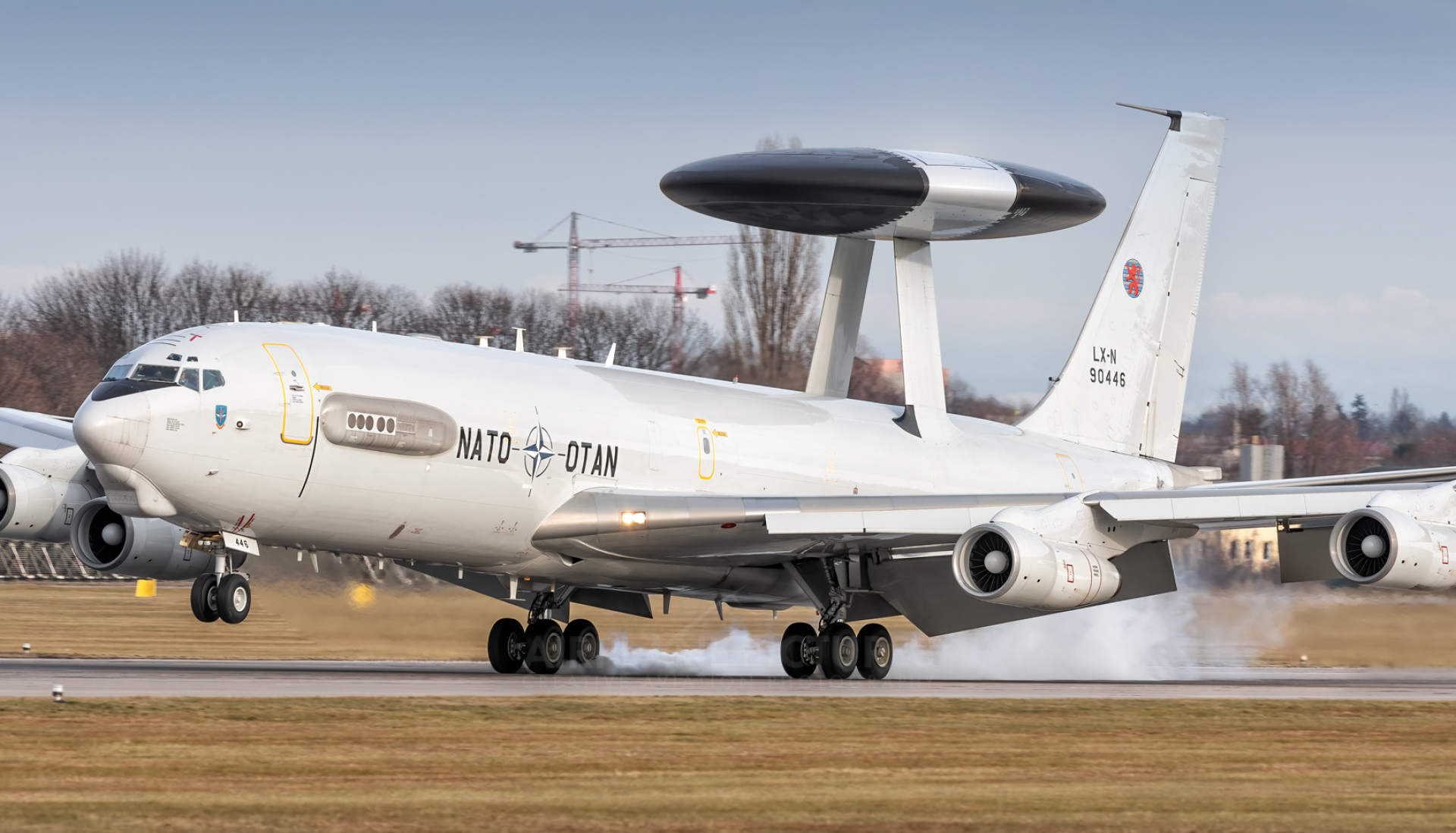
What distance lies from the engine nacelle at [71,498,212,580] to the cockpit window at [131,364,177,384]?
2732 mm

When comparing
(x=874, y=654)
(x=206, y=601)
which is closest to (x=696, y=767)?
(x=206, y=601)

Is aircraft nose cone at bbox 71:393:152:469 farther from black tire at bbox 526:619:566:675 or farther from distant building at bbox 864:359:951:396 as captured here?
distant building at bbox 864:359:951:396

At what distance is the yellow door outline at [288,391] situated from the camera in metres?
21.2

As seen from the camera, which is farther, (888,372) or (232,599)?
(888,372)

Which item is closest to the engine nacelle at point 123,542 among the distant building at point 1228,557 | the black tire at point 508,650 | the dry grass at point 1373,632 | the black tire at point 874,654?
the black tire at point 508,650

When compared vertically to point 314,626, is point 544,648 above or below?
below

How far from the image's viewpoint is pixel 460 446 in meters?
22.8

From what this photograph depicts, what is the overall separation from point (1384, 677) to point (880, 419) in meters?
10.2

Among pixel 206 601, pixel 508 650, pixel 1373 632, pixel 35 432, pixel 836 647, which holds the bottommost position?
pixel 508 650

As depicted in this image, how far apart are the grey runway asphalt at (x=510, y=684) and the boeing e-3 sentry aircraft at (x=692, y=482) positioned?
1.33 metres

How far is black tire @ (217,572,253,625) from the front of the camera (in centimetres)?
2052

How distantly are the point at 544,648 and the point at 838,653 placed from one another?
183 inches

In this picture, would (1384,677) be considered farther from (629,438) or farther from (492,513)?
(492,513)

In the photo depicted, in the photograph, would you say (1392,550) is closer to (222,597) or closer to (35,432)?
(222,597)
